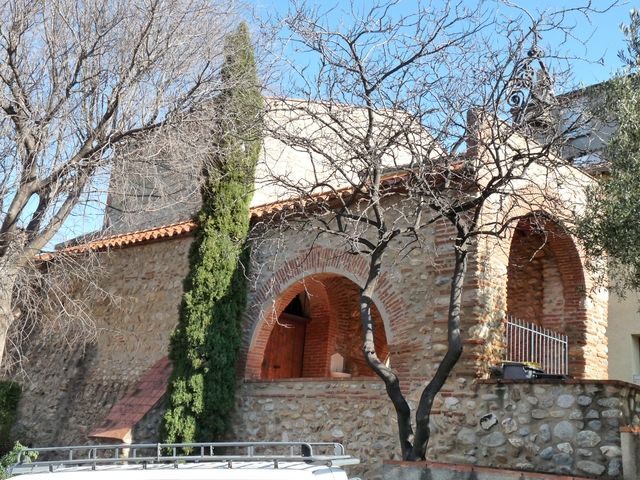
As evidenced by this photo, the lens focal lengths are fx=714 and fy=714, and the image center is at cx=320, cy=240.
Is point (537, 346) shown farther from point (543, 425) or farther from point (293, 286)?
point (293, 286)

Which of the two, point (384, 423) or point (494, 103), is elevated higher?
point (494, 103)

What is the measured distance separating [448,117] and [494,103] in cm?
54

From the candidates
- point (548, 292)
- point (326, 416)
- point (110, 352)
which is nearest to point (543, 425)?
point (326, 416)

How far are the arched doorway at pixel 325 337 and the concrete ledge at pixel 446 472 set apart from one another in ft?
21.0

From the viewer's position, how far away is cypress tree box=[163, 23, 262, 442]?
10.4 m

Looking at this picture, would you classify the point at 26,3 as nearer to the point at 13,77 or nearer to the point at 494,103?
the point at 13,77

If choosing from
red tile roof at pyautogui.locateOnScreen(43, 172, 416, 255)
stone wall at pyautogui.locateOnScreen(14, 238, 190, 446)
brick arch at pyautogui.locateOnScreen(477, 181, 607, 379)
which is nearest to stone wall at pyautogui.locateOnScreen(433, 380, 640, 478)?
brick arch at pyautogui.locateOnScreen(477, 181, 607, 379)

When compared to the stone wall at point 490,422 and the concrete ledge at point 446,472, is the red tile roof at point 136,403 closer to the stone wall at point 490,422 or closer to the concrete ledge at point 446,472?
the stone wall at point 490,422

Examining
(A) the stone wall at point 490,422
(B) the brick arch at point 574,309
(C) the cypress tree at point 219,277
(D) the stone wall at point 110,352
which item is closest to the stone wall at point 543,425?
(A) the stone wall at point 490,422

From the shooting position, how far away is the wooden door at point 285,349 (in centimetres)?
1344

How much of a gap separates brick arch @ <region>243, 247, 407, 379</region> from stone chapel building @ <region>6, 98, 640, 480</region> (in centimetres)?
2

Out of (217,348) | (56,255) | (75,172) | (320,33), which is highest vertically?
(320,33)

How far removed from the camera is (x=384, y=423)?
368 inches

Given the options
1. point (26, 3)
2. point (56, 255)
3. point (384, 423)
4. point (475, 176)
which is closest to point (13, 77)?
point (26, 3)
